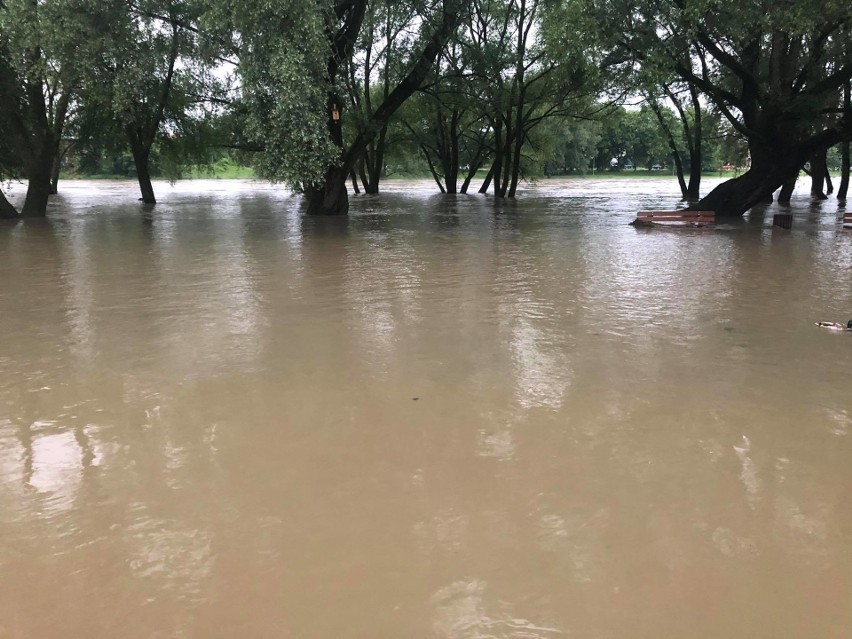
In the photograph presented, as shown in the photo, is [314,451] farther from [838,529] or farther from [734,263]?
[734,263]

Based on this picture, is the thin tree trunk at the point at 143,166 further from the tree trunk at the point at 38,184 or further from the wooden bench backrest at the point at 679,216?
the wooden bench backrest at the point at 679,216

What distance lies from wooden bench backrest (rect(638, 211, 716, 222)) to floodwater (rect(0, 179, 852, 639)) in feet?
30.5

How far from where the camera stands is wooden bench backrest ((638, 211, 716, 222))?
18.0 meters

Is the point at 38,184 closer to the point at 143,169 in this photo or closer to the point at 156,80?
the point at 156,80

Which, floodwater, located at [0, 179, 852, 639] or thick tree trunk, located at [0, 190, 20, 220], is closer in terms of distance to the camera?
floodwater, located at [0, 179, 852, 639]

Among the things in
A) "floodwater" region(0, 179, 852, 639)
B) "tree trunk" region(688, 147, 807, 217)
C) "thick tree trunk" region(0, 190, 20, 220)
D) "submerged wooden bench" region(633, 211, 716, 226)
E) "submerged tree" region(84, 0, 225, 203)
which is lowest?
"floodwater" region(0, 179, 852, 639)

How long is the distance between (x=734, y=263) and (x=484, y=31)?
66.3 ft

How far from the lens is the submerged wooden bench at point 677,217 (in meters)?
18.0

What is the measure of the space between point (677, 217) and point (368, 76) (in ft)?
55.6

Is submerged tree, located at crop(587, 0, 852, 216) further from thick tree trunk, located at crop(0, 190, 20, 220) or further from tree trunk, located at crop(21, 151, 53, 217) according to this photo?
thick tree trunk, located at crop(0, 190, 20, 220)

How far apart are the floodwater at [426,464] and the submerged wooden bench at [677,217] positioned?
9.20m

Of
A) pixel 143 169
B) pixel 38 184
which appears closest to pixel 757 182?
pixel 38 184

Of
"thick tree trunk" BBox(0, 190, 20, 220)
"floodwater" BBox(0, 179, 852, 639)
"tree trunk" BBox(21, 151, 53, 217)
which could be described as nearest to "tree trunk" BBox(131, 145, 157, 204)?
"tree trunk" BBox(21, 151, 53, 217)

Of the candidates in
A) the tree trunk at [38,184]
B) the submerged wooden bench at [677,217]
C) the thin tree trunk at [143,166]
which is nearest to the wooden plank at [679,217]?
the submerged wooden bench at [677,217]
